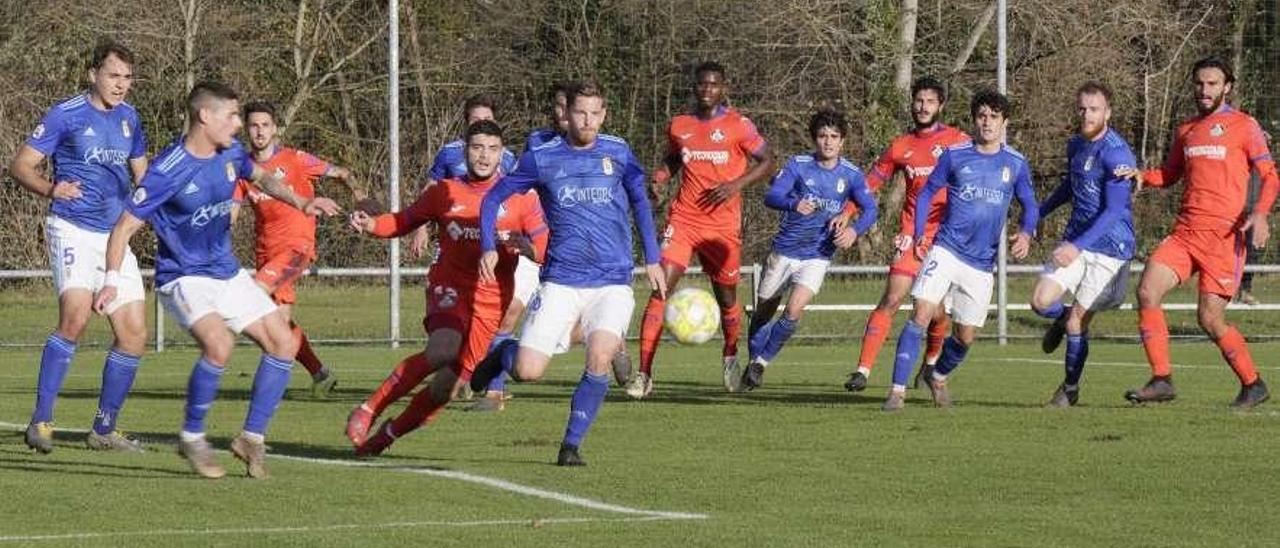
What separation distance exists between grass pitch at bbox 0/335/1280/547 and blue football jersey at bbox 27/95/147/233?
3.97 ft

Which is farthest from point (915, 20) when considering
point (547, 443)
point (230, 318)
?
point (230, 318)

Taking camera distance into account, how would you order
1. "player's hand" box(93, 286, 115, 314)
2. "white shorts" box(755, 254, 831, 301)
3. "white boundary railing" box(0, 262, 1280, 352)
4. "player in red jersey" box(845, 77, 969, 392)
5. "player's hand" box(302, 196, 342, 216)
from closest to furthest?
"player's hand" box(93, 286, 115, 314), "player's hand" box(302, 196, 342, 216), "player in red jersey" box(845, 77, 969, 392), "white shorts" box(755, 254, 831, 301), "white boundary railing" box(0, 262, 1280, 352)

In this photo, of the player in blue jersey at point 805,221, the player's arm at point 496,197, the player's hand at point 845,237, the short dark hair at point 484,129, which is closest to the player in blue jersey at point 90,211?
the short dark hair at point 484,129

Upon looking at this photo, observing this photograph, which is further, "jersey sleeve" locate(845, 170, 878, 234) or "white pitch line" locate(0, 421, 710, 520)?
"jersey sleeve" locate(845, 170, 878, 234)

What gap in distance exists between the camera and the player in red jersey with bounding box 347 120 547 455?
1120cm

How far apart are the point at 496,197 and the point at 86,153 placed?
7.68ft

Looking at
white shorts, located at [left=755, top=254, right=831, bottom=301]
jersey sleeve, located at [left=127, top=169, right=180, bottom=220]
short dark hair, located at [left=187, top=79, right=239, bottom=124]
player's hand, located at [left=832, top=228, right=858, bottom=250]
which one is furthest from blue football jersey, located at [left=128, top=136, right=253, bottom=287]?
white shorts, located at [left=755, top=254, right=831, bottom=301]

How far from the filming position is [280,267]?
1574cm

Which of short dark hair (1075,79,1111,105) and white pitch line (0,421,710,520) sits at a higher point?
short dark hair (1075,79,1111,105)

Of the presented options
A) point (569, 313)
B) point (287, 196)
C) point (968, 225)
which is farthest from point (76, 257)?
point (968, 225)

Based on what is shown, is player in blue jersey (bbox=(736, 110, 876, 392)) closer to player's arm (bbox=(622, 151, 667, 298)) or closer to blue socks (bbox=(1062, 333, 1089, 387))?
blue socks (bbox=(1062, 333, 1089, 387))

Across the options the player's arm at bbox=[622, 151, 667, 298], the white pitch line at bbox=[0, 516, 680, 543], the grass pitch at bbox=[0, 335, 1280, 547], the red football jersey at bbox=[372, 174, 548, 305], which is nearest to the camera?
the white pitch line at bbox=[0, 516, 680, 543]

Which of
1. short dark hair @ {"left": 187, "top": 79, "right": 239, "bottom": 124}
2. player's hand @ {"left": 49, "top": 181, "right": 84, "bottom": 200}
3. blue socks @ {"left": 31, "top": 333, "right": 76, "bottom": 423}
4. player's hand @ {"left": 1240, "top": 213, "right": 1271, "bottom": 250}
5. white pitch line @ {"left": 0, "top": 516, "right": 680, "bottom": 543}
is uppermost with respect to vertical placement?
short dark hair @ {"left": 187, "top": 79, "right": 239, "bottom": 124}

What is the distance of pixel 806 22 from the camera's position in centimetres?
2538
